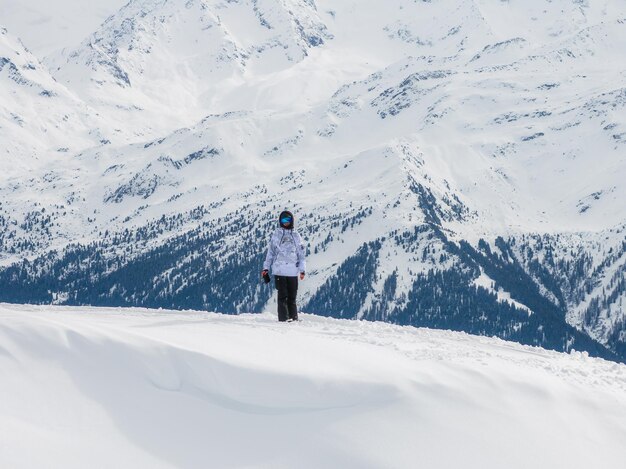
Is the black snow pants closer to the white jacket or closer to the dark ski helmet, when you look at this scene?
the white jacket

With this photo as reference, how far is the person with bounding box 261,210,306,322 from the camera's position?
1758 centimetres

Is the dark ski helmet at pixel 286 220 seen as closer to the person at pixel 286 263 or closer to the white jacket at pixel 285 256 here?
the person at pixel 286 263

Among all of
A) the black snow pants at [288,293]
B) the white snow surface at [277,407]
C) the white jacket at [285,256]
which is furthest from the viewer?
the white jacket at [285,256]

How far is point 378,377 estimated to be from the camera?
10.6 m

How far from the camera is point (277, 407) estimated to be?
32.6 ft

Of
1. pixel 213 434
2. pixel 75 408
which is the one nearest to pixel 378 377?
pixel 213 434

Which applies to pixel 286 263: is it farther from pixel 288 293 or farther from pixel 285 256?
pixel 288 293

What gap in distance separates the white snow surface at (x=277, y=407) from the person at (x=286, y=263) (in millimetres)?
5514

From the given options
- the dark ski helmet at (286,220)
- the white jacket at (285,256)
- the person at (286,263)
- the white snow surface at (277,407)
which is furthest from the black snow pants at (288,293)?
the white snow surface at (277,407)

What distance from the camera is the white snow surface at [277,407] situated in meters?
8.87

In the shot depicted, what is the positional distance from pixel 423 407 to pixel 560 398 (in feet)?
6.93

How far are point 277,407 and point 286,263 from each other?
787cm

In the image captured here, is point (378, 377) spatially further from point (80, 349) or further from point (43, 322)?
point (43, 322)

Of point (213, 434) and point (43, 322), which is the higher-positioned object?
point (43, 322)
